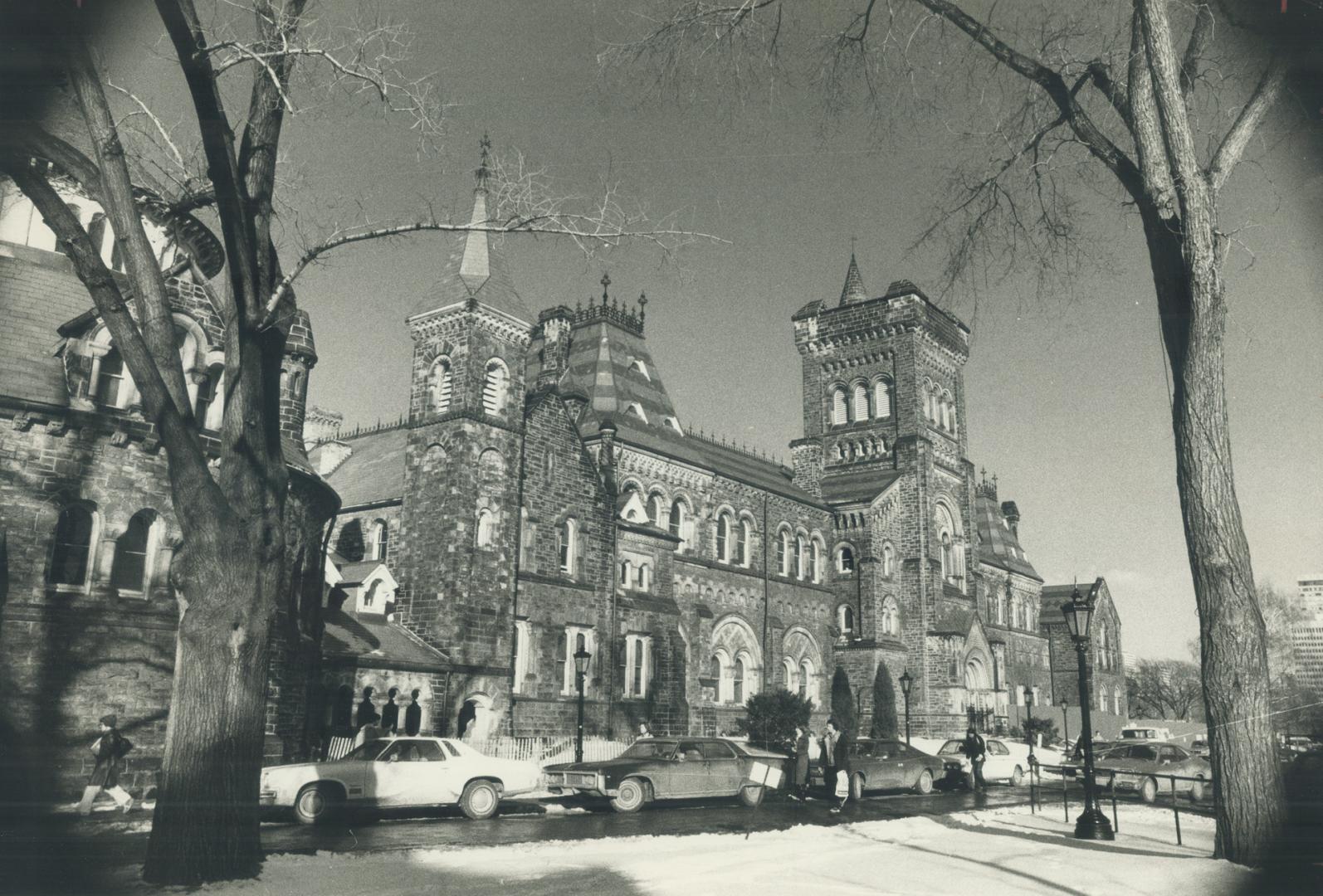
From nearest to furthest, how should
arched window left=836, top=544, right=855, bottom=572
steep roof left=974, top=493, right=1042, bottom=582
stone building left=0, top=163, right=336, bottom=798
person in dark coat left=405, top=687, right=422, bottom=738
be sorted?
stone building left=0, top=163, right=336, bottom=798 → person in dark coat left=405, top=687, right=422, bottom=738 → arched window left=836, top=544, right=855, bottom=572 → steep roof left=974, top=493, right=1042, bottom=582

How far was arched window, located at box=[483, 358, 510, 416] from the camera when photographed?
28781 millimetres

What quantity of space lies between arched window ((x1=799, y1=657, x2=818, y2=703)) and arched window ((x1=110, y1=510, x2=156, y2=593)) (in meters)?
30.7

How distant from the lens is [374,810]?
52.3ft

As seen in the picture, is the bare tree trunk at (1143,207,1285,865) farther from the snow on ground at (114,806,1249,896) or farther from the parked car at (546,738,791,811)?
the parked car at (546,738,791,811)

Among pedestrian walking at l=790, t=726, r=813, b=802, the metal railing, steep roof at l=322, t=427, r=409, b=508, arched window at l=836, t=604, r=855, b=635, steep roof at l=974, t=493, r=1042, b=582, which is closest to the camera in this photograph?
the metal railing

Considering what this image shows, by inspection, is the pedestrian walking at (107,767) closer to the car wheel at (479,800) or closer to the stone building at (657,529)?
the car wheel at (479,800)

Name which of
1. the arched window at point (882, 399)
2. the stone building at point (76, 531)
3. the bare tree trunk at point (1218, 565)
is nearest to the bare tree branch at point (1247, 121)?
the bare tree trunk at point (1218, 565)

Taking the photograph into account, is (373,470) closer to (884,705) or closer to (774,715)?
(774,715)

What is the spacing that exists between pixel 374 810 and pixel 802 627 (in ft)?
99.8

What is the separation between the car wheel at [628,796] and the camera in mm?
17391

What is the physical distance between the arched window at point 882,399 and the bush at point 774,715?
21440mm

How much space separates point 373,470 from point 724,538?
567 inches

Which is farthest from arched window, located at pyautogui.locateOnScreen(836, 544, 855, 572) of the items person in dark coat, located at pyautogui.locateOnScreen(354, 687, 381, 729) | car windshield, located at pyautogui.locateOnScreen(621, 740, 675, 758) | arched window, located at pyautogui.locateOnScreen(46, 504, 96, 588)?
arched window, located at pyautogui.locateOnScreen(46, 504, 96, 588)

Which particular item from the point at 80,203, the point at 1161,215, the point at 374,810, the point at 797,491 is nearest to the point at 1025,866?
the point at 1161,215
